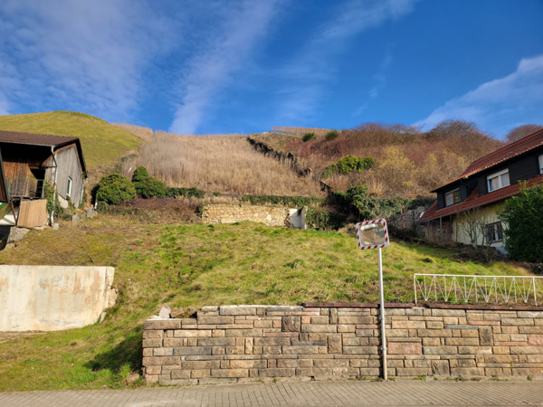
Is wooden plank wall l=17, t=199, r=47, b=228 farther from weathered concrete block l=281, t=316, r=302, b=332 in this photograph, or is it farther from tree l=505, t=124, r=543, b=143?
tree l=505, t=124, r=543, b=143

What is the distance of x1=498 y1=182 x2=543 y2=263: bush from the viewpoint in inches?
490

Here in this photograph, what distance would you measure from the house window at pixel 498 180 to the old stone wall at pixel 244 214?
38.7 feet

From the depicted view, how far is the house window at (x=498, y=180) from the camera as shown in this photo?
18.1 m

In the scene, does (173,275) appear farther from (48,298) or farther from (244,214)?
(244,214)

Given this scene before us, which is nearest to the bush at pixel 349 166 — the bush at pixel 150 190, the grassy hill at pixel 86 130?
the bush at pixel 150 190

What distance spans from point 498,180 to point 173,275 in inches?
685

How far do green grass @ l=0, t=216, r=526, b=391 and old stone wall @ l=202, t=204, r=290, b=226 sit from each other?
4981 mm

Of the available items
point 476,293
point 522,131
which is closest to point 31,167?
point 476,293

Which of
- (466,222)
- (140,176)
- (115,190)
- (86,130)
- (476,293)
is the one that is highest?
(86,130)

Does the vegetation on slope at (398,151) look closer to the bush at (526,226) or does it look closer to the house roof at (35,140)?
the bush at (526,226)

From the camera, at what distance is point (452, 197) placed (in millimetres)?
22031

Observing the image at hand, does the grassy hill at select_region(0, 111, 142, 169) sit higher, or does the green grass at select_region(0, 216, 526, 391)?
the grassy hill at select_region(0, 111, 142, 169)

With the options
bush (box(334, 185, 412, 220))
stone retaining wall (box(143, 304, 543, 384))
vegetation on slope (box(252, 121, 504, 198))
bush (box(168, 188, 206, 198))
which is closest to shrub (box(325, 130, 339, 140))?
vegetation on slope (box(252, 121, 504, 198))

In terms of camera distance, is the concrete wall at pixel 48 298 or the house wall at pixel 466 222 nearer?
the concrete wall at pixel 48 298
